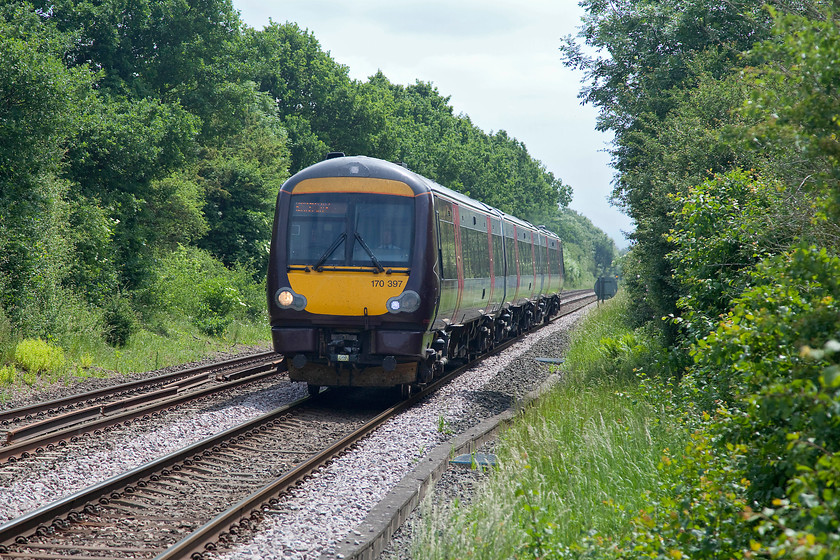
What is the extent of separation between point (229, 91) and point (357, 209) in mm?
15144

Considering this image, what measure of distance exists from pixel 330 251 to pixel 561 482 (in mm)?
5513

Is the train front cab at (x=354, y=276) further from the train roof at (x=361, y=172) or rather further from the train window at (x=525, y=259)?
the train window at (x=525, y=259)

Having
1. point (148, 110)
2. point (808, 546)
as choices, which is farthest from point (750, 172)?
point (148, 110)

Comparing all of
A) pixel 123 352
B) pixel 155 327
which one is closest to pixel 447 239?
pixel 123 352

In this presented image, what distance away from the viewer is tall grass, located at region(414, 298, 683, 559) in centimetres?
487

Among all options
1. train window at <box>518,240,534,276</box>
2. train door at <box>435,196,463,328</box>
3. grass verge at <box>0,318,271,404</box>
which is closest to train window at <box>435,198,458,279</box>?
train door at <box>435,196,463,328</box>

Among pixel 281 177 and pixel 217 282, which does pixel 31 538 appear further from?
pixel 281 177

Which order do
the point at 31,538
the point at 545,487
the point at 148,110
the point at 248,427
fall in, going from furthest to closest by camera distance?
the point at 148,110 < the point at 248,427 < the point at 545,487 < the point at 31,538

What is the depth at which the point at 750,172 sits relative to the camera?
27.5ft

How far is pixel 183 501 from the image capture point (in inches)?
252

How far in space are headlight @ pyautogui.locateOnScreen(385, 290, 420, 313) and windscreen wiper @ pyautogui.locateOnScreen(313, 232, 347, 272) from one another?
1.07 m

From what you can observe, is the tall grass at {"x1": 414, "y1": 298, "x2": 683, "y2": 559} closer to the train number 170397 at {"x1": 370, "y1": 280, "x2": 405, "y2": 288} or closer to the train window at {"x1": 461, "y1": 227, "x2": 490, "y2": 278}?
the train number 170397 at {"x1": 370, "y1": 280, "x2": 405, "y2": 288}

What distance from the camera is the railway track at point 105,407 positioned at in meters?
8.18

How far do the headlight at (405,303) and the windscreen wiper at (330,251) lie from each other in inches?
42.1
